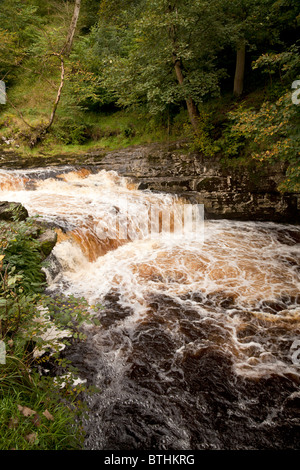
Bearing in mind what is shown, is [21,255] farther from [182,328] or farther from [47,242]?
[182,328]

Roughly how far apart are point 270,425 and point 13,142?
14.7 meters

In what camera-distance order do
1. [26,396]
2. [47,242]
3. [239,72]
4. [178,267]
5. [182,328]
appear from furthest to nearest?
[239,72] → [178,267] → [47,242] → [182,328] → [26,396]

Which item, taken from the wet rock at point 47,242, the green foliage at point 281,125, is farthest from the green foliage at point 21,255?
the green foliage at point 281,125

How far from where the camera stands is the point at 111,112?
1505cm

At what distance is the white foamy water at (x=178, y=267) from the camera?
370 centimetres

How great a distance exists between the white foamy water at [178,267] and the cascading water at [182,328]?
1.1 inches

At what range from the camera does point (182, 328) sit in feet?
12.8

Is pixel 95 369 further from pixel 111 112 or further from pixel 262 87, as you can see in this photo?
pixel 111 112

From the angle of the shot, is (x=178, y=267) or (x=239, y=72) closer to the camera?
(x=178, y=267)

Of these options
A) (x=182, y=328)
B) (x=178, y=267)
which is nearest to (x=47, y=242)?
(x=182, y=328)

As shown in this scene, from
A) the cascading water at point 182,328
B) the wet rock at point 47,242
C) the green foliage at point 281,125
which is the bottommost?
the cascading water at point 182,328

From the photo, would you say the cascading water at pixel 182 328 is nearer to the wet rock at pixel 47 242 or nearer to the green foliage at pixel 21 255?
the wet rock at pixel 47 242

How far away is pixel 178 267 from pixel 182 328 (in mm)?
2075
